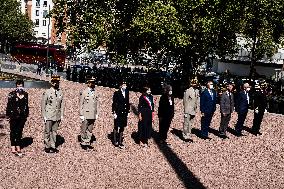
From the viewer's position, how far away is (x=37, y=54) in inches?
2253

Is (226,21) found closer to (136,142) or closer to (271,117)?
(271,117)

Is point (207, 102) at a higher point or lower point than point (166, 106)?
higher

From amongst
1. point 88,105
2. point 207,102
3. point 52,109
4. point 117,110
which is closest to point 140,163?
point 117,110

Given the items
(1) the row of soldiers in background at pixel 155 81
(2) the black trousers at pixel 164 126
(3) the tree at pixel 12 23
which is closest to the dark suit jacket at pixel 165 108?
(2) the black trousers at pixel 164 126

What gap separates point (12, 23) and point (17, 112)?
65255 millimetres

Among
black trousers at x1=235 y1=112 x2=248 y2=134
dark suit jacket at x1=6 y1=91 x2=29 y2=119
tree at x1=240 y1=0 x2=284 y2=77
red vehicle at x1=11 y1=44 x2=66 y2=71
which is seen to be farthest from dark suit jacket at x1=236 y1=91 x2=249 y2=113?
red vehicle at x1=11 y1=44 x2=66 y2=71

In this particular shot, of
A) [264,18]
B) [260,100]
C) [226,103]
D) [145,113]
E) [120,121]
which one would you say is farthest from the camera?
[264,18]

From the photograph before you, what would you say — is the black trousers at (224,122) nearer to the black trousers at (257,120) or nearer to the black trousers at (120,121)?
the black trousers at (257,120)

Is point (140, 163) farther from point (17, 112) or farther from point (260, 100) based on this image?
point (260, 100)

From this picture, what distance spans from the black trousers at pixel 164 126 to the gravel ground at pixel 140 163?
1.29 feet

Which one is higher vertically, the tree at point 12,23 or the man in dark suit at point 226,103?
the tree at point 12,23

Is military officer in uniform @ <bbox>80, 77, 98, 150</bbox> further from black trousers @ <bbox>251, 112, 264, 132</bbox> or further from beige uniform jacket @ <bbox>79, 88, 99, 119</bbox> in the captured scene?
black trousers @ <bbox>251, 112, 264, 132</bbox>

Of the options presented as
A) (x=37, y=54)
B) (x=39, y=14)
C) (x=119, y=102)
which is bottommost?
(x=119, y=102)

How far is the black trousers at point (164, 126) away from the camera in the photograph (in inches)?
519
